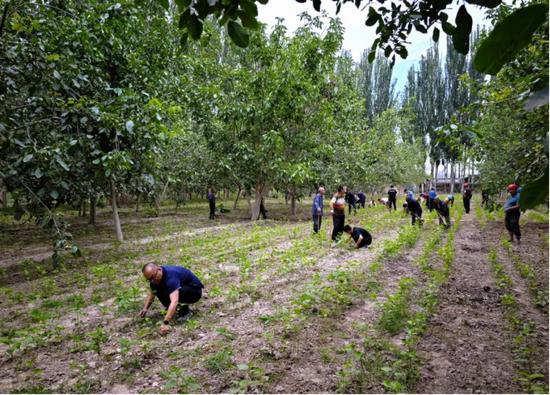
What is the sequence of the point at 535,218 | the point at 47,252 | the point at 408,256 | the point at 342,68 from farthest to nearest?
the point at 342,68, the point at 535,218, the point at 47,252, the point at 408,256

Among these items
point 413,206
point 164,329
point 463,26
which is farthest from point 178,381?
point 413,206

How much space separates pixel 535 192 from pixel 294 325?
15.0 feet

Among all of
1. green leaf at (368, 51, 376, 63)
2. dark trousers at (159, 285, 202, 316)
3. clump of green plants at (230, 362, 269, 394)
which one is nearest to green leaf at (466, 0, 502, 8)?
green leaf at (368, 51, 376, 63)

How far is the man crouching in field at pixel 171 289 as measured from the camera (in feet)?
17.1

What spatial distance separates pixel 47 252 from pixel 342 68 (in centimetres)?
1938

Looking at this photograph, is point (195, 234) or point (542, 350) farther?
point (195, 234)

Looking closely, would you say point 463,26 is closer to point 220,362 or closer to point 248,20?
point 248,20

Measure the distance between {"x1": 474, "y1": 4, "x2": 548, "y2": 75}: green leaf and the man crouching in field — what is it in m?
5.00

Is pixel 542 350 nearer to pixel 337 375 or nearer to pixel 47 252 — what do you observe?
pixel 337 375

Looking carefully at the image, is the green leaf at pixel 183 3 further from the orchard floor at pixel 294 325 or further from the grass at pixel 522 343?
the grass at pixel 522 343

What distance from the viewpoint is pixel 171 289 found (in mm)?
5344

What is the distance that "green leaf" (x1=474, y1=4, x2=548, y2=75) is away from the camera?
2.66ft

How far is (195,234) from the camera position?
583 inches

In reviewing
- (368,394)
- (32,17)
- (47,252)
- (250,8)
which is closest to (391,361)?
(368,394)
